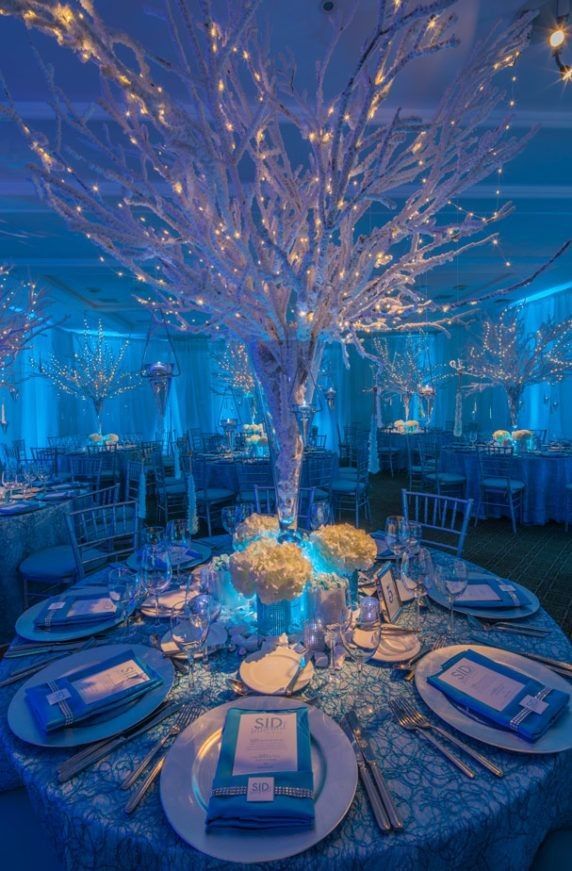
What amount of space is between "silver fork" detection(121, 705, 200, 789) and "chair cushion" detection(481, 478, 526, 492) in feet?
16.2

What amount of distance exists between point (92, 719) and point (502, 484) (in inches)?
205

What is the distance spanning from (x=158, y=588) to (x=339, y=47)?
11.0 feet

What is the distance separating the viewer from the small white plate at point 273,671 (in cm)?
113

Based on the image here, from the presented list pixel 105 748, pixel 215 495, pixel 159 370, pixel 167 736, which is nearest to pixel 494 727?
pixel 167 736

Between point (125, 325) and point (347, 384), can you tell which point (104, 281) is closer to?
point (125, 325)

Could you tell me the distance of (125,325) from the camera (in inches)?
448

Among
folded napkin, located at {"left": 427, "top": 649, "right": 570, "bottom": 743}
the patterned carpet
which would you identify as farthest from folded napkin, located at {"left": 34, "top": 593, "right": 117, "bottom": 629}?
the patterned carpet

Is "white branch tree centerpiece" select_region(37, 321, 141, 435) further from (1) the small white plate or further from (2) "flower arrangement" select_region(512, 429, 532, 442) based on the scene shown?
(1) the small white plate

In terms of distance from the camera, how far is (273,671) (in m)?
1.19

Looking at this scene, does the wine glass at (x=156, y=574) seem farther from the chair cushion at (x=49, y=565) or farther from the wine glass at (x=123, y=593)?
the chair cushion at (x=49, y=565)

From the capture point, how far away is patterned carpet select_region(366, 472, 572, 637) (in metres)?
3.45

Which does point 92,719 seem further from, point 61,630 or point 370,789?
point 370,789

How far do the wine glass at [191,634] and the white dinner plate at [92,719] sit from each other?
0.06m

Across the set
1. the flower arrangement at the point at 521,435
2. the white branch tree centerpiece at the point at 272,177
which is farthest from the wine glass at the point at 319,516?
the flower arrangement at the point at 521,435
